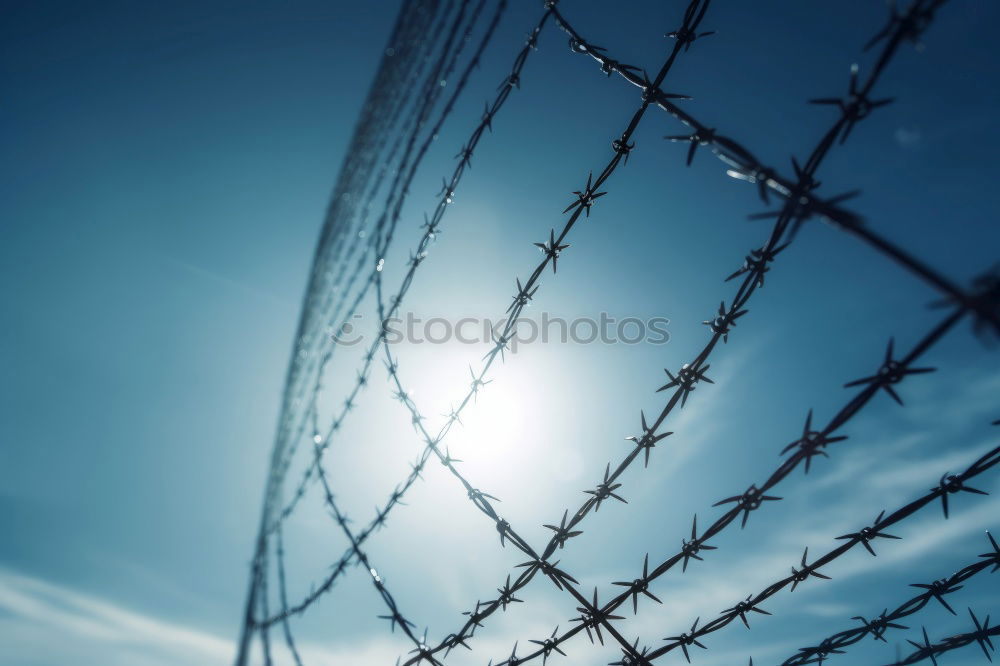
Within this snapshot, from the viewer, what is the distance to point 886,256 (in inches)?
33.1

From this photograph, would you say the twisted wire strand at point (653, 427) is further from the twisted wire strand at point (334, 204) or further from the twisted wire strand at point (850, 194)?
the twisted wire strand at point (334, 204)

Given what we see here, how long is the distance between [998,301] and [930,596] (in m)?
1.31

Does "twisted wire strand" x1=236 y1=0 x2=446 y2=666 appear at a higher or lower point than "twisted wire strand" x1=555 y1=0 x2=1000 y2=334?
higher

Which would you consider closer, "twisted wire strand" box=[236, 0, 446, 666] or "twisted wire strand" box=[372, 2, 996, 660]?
"twisted wire strand" box=[372, 2, 996, 660]

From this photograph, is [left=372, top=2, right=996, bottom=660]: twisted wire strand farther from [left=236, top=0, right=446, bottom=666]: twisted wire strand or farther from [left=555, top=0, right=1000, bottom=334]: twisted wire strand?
[left=236, top=0, right=446, bottom=666]: twisted wire strand

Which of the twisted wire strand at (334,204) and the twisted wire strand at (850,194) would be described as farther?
the twisted wire strand at (334,204)

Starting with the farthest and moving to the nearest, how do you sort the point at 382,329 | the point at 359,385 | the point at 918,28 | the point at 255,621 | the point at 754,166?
the point at 255,621 → the point at 359,385 → the point at 382,329 → the point at 754,166 → the point at 918,28

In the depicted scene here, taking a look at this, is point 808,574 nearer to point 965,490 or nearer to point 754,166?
point 965,490

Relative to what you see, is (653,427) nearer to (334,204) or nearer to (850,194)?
(850,194)

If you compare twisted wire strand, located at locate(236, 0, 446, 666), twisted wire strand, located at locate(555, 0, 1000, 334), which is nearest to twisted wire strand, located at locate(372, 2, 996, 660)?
twisted wire strand, located at locate(555, 0, 1000, 334)

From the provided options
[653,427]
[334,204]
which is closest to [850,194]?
[653,427]

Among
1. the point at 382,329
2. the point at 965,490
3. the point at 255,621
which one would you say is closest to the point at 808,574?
the point at 965,490

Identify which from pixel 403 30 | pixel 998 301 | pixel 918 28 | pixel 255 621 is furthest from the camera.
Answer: pixel 403 30

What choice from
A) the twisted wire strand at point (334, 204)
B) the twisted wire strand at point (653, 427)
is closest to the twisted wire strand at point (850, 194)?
the twisted wire strand at point (653, 427)
